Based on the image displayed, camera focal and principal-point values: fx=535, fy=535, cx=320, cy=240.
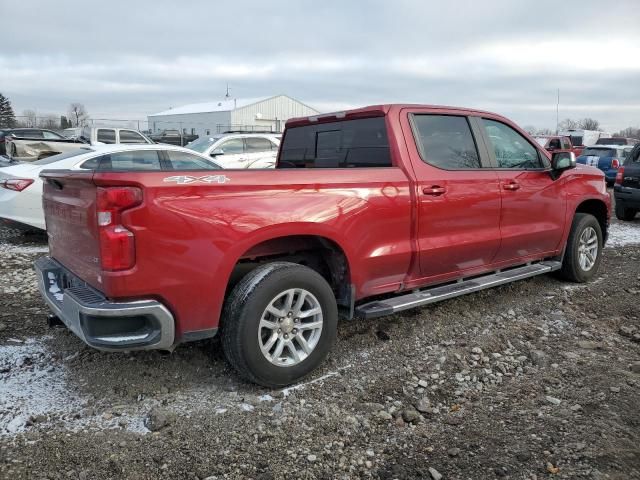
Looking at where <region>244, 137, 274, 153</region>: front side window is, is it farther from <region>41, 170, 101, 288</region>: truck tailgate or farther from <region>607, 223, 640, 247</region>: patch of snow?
<region>41, 170, 101, 288</region>: truck tailgate

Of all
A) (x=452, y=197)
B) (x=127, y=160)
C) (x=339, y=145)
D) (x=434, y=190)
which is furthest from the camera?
(x=127, y=160)

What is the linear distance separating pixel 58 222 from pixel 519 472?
325 centimetres

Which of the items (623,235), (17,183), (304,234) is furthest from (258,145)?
(304,234)

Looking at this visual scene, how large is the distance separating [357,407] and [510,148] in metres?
3.10

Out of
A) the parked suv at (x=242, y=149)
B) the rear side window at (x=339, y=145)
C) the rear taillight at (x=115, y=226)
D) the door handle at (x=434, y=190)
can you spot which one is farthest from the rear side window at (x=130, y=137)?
the rear taillight at (x=115, y=226)

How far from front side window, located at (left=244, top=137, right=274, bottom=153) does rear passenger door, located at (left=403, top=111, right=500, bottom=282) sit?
9.01 meters

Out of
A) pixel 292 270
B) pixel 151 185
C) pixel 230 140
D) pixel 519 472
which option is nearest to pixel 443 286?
pixel 292 270

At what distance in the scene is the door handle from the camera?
4.16 meters

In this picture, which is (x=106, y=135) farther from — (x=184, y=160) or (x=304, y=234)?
(x=304, y=234)

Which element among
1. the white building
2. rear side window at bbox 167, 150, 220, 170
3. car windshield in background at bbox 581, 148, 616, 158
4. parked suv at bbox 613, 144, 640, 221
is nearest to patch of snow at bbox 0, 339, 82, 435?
rear side window at bbox 167, 150, 220, 170

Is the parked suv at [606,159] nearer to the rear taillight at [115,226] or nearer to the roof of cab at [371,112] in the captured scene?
the roof of cab at [371,112]

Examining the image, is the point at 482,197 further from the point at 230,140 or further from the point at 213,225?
the point at 230,140

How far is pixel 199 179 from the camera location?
3062 mm

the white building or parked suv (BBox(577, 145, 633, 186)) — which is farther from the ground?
the white building
